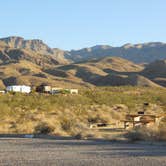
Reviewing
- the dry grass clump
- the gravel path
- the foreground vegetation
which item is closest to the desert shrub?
the foreground vegetation

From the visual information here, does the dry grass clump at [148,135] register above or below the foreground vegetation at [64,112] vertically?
below

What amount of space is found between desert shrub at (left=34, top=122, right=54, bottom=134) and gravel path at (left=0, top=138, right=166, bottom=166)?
447cm

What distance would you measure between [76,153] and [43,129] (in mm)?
11191

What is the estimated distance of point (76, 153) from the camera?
797 inches

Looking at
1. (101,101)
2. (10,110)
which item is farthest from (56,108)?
Answer: (101,101)

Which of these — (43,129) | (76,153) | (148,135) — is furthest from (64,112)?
(76,153)

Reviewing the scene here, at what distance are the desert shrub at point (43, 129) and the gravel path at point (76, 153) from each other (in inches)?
176

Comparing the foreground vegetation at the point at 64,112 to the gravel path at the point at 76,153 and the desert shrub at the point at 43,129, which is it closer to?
the desert shrub at the point at 43,129

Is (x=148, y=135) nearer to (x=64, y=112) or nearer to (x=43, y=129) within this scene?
(x=43, y=129)

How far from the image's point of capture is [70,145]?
23.7m

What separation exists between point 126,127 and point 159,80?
446 feet

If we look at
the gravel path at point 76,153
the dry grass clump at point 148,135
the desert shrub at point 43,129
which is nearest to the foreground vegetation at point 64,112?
the desert shrub at point 43,129

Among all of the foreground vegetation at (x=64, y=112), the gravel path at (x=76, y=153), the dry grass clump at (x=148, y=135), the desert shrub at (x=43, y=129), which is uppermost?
the foreground vegetation at (x=64, y=112)

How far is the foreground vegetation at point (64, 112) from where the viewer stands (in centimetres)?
3184
